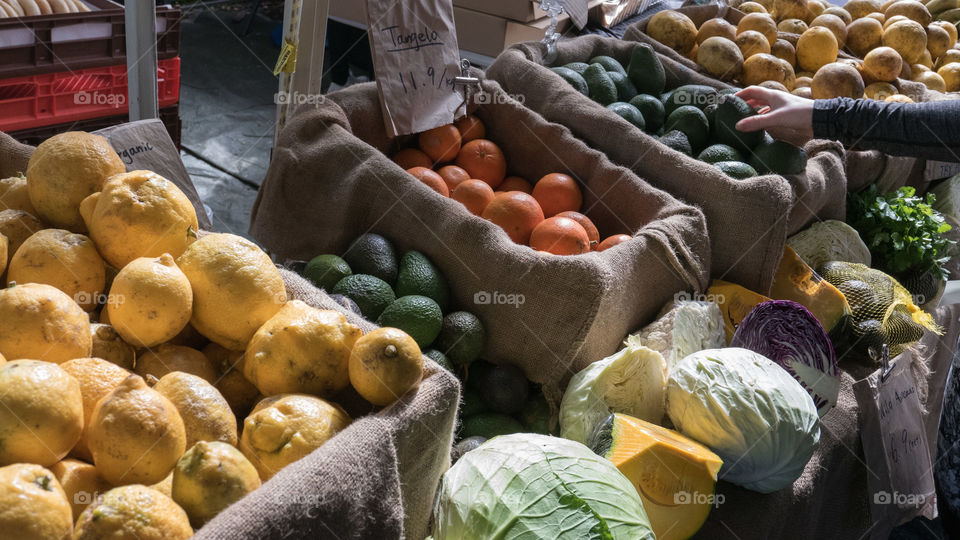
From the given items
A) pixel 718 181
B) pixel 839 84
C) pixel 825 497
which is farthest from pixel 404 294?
pixel 839 84

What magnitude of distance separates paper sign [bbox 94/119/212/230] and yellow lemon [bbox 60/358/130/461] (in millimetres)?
792

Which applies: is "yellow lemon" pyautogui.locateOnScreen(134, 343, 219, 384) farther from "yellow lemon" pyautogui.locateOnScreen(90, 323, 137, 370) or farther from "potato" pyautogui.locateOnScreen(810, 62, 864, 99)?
"potato" pyautogui.locateOnScreen(810, 62, 864, 99)

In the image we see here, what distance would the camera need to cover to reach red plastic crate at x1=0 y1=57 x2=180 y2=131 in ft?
8.68

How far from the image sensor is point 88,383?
111 centimetres

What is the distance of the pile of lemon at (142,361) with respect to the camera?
3.20ft

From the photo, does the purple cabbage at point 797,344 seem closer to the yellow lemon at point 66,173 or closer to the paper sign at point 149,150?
the paper sign at point 149,150

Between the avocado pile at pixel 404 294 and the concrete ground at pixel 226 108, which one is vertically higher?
the avocado pile at pixel 404 294

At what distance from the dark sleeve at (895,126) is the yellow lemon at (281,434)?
6.91 ft

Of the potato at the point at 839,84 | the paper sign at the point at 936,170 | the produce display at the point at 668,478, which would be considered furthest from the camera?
the paper sign at the point at 936,170

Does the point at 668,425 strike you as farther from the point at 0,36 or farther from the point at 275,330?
the point at 0,36

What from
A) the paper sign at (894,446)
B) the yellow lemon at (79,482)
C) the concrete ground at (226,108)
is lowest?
the concrete ground at (226,108)

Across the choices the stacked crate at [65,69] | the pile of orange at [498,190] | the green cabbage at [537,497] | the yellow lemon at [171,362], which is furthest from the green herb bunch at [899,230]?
the stacked crate at [65,69]

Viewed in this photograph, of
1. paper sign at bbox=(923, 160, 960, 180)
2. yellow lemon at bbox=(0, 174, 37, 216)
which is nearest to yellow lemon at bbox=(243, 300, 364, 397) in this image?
yellow lemon at bbox=(0, 174, 37, 216)

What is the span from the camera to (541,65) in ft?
9.84
